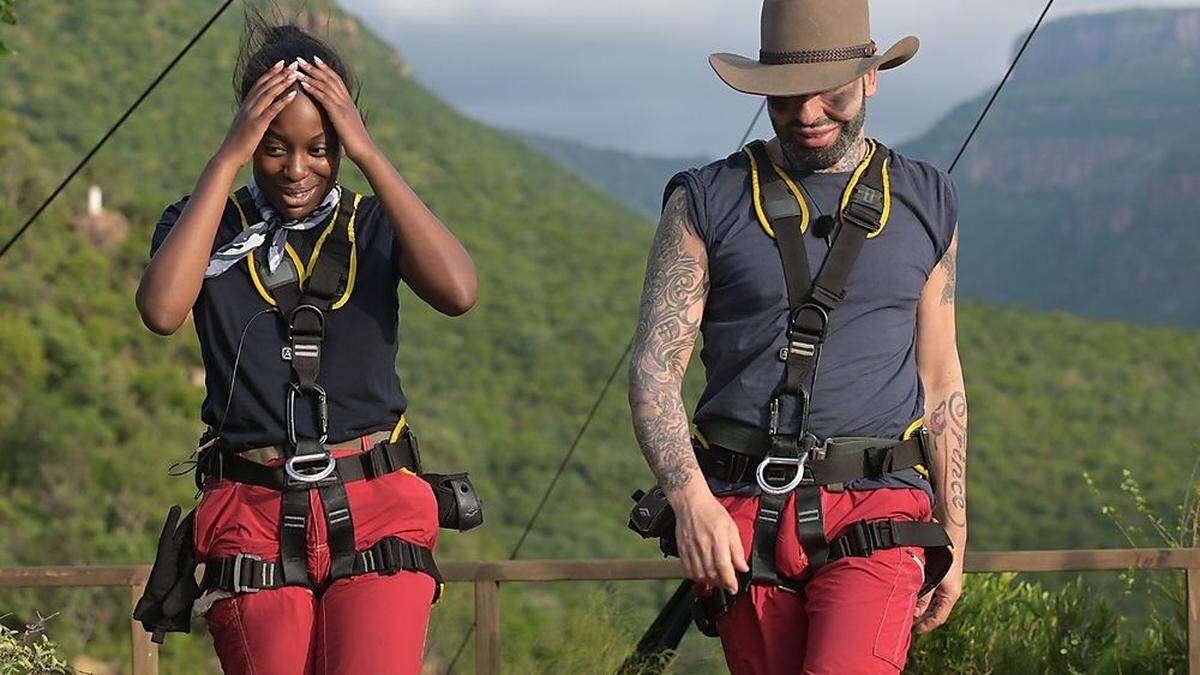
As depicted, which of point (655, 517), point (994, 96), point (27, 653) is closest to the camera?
point (655, 517)

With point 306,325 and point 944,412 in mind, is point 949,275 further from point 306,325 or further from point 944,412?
point 306,325

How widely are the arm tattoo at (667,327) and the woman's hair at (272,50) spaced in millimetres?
679

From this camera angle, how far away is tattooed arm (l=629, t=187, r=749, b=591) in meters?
3.32

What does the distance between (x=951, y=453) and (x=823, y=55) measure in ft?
2.69

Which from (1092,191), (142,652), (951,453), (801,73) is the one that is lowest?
(1092,191)

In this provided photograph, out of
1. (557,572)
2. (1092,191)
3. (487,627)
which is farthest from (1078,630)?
(1092,191)

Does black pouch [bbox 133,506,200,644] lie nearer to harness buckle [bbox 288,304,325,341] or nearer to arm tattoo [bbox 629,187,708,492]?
harness buckle [bbox 288,304,325,341]

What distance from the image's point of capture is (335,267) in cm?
346

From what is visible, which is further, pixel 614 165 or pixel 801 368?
pixel 614 165

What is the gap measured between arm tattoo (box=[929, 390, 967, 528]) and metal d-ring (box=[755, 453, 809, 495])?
39cm

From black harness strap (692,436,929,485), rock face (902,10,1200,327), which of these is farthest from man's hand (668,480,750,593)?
rock face (902,10,1200,327)

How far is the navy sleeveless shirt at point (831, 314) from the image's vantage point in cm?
335

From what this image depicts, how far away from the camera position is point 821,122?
3.39 m

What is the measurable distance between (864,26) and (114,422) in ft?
124
